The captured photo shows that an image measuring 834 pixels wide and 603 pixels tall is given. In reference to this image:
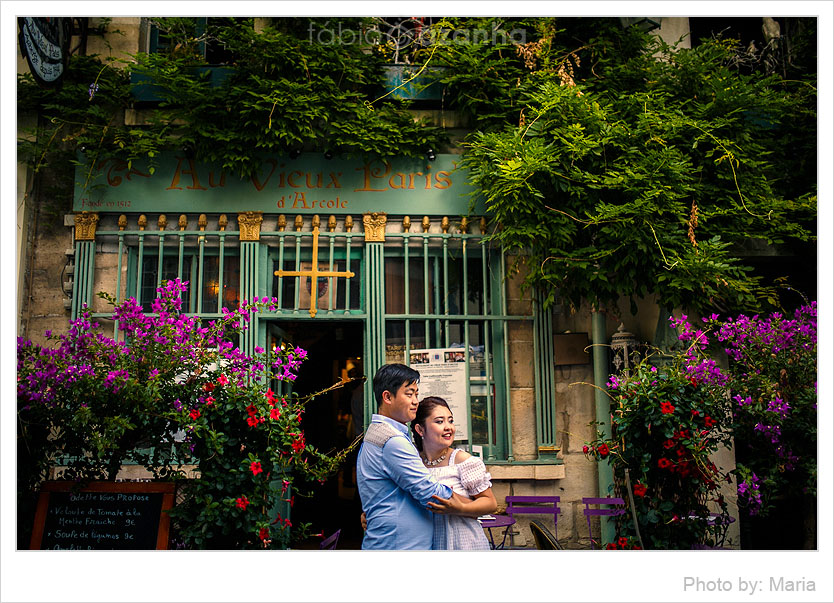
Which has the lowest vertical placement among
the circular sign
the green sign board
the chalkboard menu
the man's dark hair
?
the chalkboard menu

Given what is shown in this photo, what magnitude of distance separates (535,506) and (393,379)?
283 centimetres

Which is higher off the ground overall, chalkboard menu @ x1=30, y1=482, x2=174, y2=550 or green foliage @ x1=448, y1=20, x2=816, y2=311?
green foliage @ x1=448, y1=20, x2=816, y2=311

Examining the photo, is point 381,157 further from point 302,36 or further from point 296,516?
point 296,516

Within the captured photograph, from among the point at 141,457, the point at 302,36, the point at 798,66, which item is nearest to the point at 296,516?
the point at 141,457

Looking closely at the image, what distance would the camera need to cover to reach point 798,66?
6523 mm

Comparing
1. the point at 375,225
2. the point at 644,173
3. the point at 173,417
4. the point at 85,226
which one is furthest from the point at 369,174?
the point at 173,417

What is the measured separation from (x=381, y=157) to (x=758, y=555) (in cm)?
419

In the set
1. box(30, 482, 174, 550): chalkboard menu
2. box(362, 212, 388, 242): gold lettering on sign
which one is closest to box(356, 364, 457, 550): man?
box(30, 482, 174, 550): chalkboard menu

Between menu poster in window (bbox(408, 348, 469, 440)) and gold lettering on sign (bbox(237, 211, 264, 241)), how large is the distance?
174cm

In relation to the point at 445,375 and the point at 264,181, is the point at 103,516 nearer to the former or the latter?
the point at 445,375

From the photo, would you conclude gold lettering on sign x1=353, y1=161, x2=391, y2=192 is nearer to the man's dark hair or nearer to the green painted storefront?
the green painted storefront

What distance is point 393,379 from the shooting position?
12.1 feet

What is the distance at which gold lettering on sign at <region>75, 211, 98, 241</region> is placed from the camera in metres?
6.10

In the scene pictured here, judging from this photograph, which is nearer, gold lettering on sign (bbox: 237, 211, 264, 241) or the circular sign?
the circular sign
